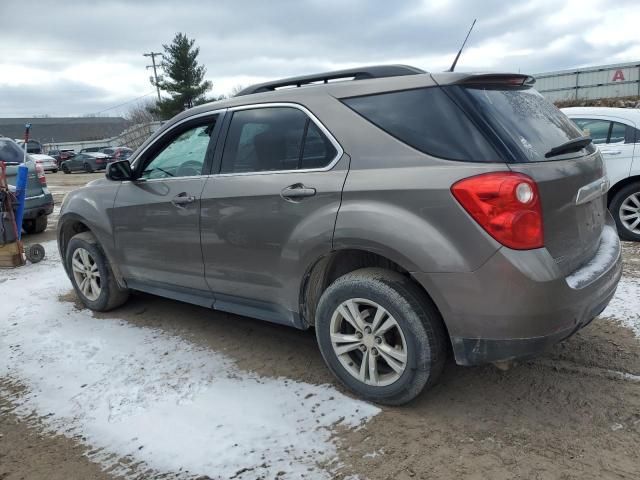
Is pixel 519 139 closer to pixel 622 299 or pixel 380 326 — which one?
pixel 380 326

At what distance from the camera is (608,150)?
657 cm

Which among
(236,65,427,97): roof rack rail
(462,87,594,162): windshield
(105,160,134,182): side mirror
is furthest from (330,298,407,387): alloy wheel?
(105,160,134,182): side mirror

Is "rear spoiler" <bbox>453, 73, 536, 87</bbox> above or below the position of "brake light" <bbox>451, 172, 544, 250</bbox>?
above

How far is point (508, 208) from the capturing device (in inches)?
95.7

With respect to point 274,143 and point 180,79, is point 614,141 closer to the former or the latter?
point 274,143

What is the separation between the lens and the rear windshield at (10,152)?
8.30 meters

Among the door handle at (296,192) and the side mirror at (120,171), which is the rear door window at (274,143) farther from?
the side mirror at (120,171)

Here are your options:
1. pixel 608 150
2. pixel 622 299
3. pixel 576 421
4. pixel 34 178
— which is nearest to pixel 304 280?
pixel 576 421

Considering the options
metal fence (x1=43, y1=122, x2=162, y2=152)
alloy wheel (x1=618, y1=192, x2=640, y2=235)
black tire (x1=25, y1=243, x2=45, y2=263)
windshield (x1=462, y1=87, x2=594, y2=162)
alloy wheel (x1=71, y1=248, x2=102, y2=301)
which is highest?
metal fence (x1=43, y1=122, x2=162, y2=152)

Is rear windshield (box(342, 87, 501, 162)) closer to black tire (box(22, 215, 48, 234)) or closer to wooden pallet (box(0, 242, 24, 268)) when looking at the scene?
wooden pallet (box(0, 242, 24, 268))

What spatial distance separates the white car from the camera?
6402 millimetres

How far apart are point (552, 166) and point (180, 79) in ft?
168

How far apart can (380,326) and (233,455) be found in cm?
99

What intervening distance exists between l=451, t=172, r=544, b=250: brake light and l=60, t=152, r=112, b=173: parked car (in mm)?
30152
